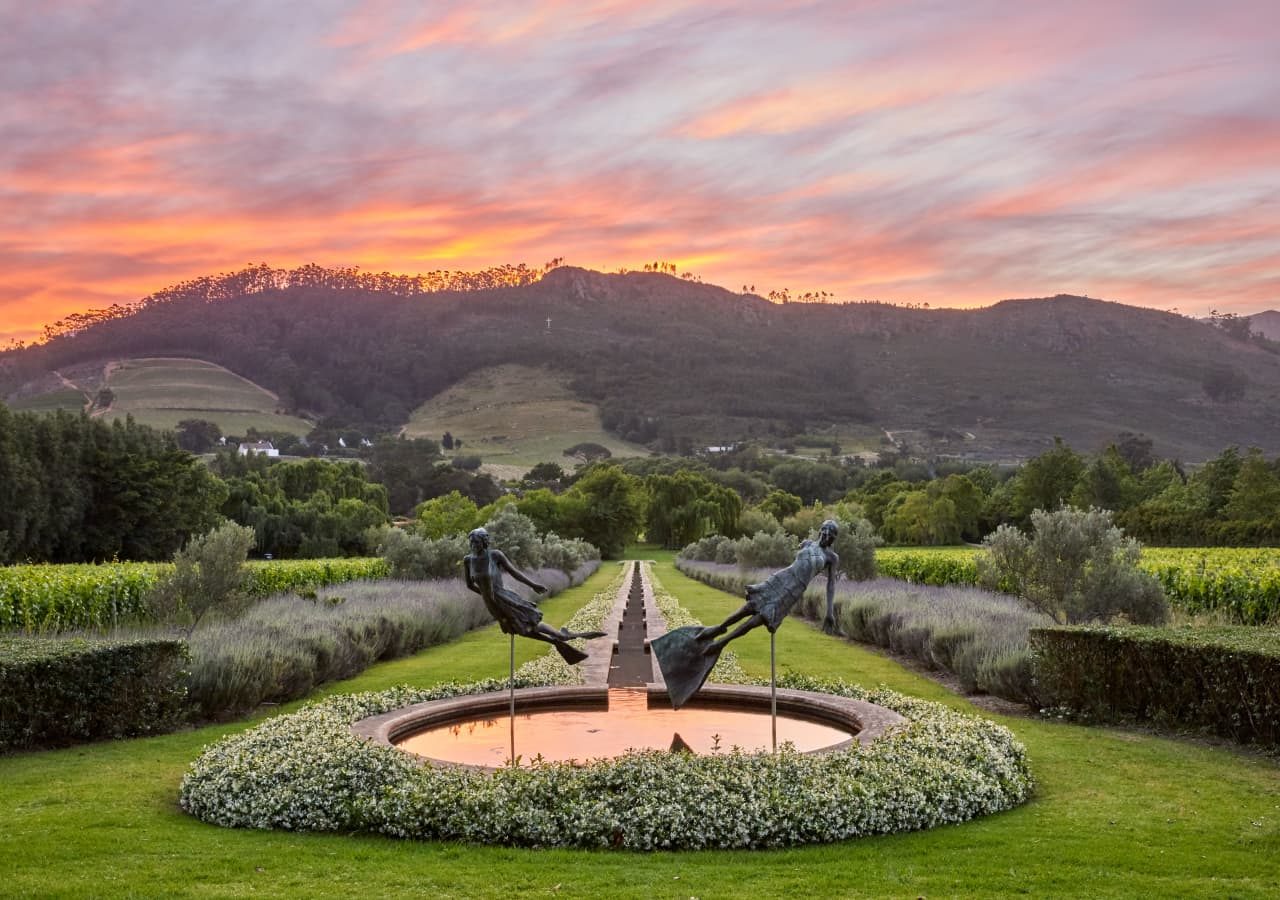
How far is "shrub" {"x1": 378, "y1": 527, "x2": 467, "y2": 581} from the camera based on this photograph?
27.3 meters

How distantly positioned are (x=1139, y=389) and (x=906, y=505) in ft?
236

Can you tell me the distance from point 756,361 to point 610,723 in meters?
148

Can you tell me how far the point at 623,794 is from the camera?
21.9ft

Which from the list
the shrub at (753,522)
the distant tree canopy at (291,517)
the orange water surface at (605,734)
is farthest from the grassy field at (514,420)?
the orange water surface at (605,734)

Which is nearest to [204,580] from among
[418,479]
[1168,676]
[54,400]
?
[1168,676]

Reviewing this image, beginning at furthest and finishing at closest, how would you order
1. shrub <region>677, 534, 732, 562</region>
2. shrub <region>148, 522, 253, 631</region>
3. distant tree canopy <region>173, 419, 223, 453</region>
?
1. distant tree canopy <region>173, 419, 223, 453</region>
2. shrub <region>677, 534, 732, 562</region>
3. shrub <region>148, 522, 253, 631</region>

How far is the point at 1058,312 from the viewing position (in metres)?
150

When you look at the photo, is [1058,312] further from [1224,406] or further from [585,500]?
[585,500]

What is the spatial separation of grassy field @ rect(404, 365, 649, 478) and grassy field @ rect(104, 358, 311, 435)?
1987cm

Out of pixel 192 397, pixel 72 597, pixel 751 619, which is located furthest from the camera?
pixel 192 397

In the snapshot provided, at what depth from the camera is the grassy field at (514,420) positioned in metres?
132

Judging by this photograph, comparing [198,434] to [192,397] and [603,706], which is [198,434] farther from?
[603,706]

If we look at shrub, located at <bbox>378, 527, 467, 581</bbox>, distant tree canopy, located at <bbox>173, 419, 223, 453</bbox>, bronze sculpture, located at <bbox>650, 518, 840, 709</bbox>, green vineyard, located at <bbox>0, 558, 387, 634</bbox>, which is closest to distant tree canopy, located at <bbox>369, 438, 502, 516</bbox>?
distant tree canopy, located at <bbox>173, 419, 223, 453</bbox>

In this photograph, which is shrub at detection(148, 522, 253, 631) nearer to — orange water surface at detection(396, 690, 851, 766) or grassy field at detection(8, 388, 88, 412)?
orange water surface at detection(396, 690, 851, 766)
